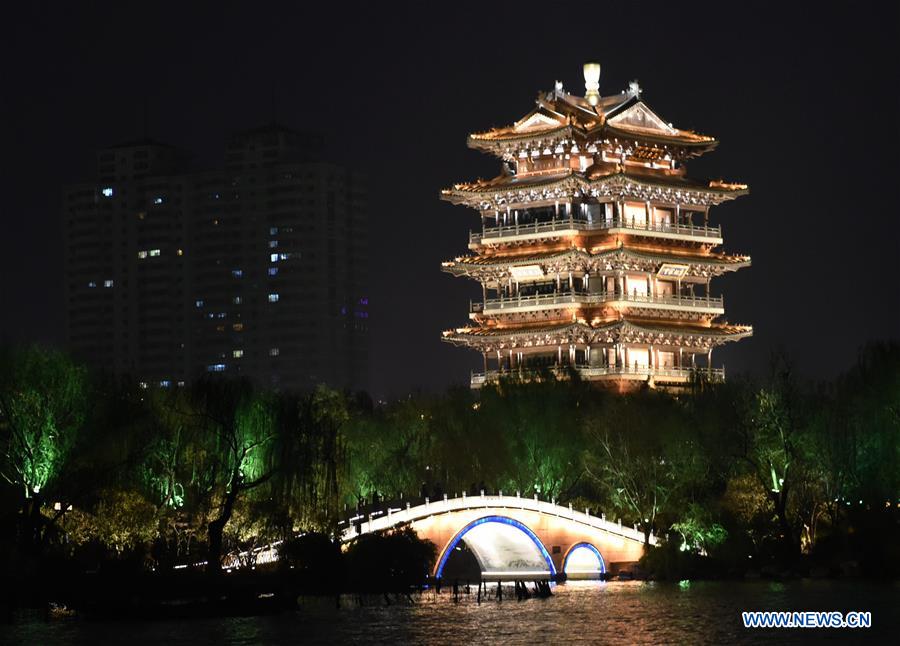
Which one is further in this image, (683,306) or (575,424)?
(683,306)

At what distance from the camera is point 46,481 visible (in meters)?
51.8

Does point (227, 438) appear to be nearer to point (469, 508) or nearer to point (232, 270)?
point (469, 508)

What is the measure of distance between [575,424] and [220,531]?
866 inches

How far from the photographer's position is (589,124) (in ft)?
263

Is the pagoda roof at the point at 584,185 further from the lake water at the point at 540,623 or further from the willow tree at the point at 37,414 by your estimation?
the willow tree at the point at 37,414

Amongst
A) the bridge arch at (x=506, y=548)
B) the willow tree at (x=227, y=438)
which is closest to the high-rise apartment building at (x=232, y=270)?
the bridge arch at (x=506, y=548)

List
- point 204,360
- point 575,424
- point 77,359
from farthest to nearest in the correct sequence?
point 204,360 < point 575,424 < point 77,359

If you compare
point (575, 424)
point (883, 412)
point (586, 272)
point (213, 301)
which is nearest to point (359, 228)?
point (213, 301)

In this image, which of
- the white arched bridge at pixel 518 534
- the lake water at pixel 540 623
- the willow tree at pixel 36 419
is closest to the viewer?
the lake water at pixel 540 623

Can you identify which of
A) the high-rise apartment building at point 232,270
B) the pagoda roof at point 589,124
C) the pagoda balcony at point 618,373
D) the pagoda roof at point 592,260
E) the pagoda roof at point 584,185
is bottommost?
the pagoda balcony at point 618,373

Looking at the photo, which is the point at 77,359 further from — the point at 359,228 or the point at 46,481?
the point at 359,228

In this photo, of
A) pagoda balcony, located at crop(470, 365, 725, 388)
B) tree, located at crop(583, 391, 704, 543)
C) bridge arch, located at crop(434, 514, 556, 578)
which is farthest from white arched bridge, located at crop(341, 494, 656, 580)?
pagoda balcony, located at crop(470, 365, 725, 388)

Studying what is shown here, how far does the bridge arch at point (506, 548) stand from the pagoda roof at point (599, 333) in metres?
15.2

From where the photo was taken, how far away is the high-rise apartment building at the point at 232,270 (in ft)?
490
